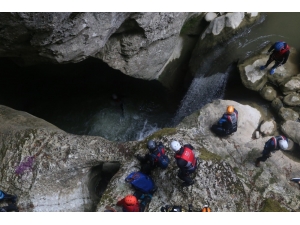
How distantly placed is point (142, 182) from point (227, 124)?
3.35 metres

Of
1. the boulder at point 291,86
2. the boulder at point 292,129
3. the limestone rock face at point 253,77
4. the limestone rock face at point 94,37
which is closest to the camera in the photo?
the limestone rock face at point 94,37

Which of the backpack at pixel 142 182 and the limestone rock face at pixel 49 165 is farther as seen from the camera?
the limestone rock face at pixel 49 165

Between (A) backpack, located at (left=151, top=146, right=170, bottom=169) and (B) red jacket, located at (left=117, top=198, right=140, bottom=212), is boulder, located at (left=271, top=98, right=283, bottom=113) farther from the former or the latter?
(B) red jacket, located at (left=117, top=198, right=140, bottom=212)

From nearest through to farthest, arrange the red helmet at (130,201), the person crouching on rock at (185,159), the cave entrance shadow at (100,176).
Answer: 1. the person crouching on rock at (185,159)
2. the red helmet at (130,201)
3. the cave entrance shadow at (100,176)

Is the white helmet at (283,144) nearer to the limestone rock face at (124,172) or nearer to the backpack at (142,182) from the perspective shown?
the limestone rock face at (124,172)

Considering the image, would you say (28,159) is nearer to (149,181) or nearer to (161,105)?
(149,181)

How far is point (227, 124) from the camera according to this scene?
27.2 ft

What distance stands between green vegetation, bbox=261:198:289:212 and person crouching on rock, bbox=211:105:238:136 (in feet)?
7.87

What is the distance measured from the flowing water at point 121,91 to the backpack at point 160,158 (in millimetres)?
5017

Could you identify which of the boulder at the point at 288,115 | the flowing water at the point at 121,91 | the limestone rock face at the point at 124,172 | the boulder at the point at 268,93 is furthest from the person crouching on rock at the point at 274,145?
the flowing water at the point at 121,91

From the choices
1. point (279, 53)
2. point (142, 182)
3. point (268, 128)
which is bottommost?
point (142, 182)

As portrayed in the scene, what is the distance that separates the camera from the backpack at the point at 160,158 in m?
7.01

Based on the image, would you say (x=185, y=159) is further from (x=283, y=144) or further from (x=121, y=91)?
(x=121, y=91)

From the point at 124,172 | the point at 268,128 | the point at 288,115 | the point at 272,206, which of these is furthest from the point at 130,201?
the point at 288,115
